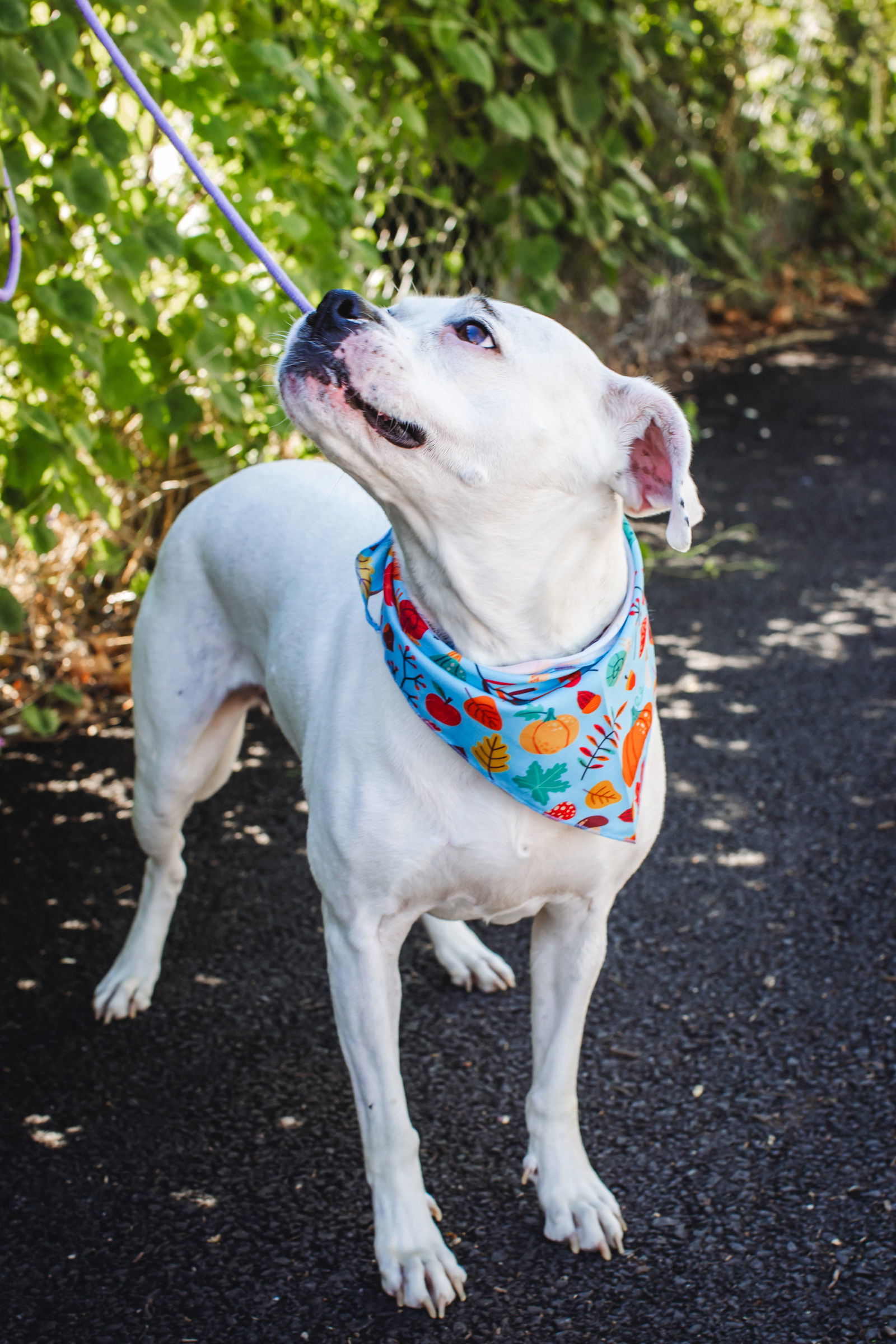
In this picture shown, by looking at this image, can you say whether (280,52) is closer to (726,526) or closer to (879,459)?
(726,526)

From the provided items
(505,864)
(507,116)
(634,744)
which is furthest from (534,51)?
(505,864)

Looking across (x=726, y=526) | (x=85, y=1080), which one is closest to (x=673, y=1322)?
(x=85, y=1080)

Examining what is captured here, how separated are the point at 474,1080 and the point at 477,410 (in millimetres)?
1616

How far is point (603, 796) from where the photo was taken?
2.09m

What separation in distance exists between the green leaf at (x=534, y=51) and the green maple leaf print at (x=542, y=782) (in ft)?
13.8

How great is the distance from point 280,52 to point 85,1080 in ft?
9.87

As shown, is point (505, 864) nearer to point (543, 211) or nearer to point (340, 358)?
point (340, 358)

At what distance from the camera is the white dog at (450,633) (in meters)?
1.86

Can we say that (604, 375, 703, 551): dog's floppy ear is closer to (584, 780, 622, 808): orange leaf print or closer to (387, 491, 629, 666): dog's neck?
(387, 491, 629, 666): dog's neck

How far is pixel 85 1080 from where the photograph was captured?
2.75 m

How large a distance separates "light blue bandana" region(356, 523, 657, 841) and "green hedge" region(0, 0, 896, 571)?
0.64 metres

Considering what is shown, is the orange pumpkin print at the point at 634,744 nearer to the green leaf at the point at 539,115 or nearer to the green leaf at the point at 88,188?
the green leaf at the point at 88,188

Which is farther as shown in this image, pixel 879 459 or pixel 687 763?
pixel 879 459

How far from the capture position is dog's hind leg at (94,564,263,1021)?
2.77m
